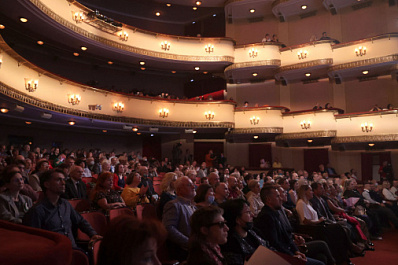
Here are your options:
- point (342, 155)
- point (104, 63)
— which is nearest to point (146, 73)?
point (104, 63)

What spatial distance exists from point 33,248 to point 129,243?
34cm

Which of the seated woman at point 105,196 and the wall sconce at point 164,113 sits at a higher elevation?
the wall sconce at point 164,113

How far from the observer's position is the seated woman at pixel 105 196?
3.47 metres

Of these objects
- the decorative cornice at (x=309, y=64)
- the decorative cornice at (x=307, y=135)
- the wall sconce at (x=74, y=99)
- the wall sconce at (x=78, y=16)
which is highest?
the wall sconce at (x=78, y=16)

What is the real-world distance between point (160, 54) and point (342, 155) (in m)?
8.59

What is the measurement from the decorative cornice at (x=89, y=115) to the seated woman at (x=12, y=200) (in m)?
4.50

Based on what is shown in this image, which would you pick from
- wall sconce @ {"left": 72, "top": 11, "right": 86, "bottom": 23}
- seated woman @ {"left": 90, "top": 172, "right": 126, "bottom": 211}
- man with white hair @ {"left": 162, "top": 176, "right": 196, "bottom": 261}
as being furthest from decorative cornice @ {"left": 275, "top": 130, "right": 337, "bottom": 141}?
man with white hair @ {"left": 162, "top": 176, "right": 196, "bottom": 261}

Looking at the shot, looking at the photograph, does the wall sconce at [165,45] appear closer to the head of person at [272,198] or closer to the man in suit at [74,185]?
the man in suit at [74,185]

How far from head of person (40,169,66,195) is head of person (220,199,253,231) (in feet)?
4.26

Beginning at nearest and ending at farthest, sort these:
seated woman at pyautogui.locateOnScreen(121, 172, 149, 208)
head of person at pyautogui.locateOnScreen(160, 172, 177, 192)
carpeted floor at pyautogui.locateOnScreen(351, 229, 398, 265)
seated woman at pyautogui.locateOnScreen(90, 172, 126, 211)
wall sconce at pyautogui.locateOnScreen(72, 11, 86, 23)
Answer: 1. seated woman at pyautogui.locateOnScreen(90, 172, 126, 211)
2. head of person at pyautogui.locateOnScreen(160, 172, 177, 192)
3. seated woman at pyautogui.locateOnScreen(121, 172, 149, 208)
4. carpeted floor at pyautogui.locateOnScreen(351, 229, 398, 265)
5. wall sconce at pyautogui.locateOnScreen(72, 11, 86, 23)

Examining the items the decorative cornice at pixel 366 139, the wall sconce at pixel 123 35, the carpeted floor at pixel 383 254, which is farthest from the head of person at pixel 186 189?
the decorative cornice at pixel 366 139

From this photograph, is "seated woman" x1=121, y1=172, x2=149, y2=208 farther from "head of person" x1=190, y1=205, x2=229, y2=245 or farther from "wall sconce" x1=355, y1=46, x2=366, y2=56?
"wall sconce" x1=355, y1=46, x2=366, y2=56

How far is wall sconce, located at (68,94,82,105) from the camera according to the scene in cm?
948

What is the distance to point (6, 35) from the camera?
10.5 meters
